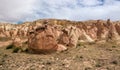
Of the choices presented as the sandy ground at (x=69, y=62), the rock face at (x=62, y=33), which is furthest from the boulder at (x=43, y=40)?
the sandy ground at (x=69, y=62)

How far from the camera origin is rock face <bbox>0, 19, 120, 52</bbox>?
26250 mm

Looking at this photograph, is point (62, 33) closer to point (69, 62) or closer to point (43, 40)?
point (43, 40)

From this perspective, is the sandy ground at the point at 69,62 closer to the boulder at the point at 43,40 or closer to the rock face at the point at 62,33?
the boulder at the point at 43,40

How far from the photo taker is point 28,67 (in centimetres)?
1973

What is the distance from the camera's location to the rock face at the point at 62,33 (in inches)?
1033

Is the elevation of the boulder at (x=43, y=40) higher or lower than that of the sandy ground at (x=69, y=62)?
higher

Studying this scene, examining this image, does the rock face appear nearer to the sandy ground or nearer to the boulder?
the boulder

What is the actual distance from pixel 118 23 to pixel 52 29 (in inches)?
1890

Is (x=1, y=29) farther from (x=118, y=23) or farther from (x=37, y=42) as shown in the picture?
(x=37, y=42)

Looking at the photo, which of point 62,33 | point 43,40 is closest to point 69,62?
point 43,40

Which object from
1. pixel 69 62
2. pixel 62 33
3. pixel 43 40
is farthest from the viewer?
pixel 62 33

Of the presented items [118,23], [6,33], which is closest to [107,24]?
[118,23]

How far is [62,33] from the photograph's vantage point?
36.2 metres

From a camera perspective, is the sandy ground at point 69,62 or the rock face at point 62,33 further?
the rock face at point 62,33
